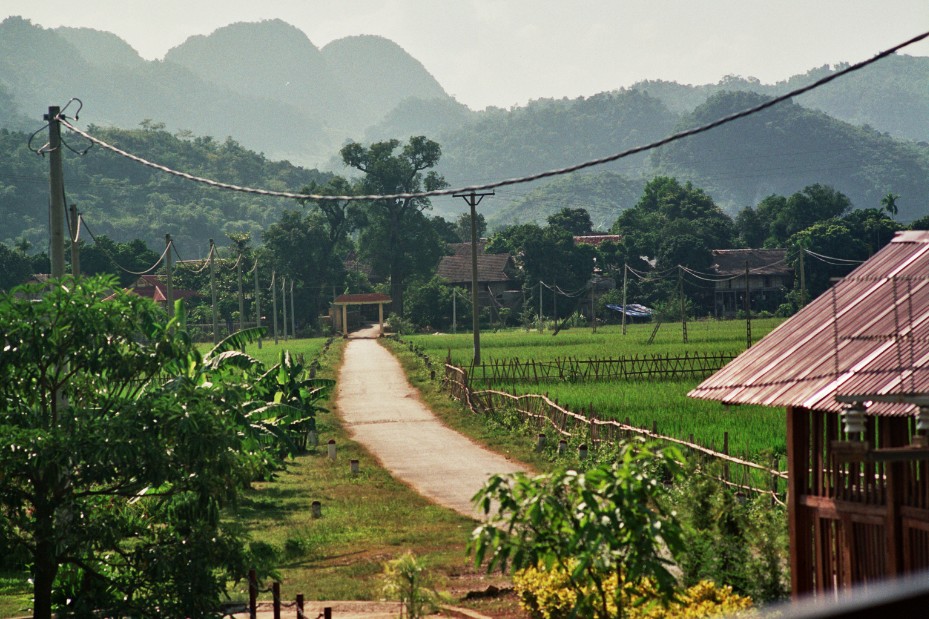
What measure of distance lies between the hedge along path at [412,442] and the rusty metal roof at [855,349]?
11.5 feet

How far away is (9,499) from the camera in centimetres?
1048

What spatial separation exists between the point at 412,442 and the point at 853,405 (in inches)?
762

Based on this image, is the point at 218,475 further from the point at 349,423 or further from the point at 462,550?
the point at 349,423

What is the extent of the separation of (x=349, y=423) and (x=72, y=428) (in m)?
20.3

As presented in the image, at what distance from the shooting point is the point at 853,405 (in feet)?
25.3

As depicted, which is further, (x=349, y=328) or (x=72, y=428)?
(x=349, y=328)

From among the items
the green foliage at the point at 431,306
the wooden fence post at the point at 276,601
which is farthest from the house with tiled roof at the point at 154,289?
the wooden fence post at the point at 276,601

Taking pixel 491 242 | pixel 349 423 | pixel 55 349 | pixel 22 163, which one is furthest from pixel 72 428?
pixel 22 163

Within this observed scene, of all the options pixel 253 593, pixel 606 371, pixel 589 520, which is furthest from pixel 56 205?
pixel 606 371

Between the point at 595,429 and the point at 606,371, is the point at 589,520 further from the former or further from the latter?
the point at 606,371

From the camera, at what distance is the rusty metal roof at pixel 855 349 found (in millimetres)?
8164

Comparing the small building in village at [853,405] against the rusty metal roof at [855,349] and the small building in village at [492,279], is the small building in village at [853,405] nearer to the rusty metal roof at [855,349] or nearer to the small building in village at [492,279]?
the rusty metal roof at [855,349]

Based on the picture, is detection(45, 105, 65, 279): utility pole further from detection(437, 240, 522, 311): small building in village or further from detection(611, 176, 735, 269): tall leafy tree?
detection(611, 176, 735, 269): tall leafy tree

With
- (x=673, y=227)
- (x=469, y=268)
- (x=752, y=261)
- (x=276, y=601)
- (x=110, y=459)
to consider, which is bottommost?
(x=276, y=601)
